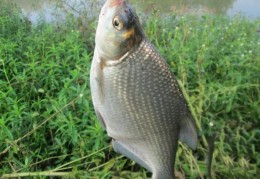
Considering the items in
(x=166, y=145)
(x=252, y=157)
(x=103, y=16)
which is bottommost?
(x=252, y=157)

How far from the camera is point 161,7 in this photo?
8086 millimetres

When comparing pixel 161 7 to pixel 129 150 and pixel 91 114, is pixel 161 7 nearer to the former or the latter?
pixel 91 114

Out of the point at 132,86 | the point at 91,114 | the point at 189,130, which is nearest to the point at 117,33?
the point at 132,86

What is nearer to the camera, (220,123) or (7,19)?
(220,123)

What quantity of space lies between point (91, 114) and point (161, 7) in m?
5.67

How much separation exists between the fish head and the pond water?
170 inches

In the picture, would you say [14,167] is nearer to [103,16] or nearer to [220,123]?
[220,123]

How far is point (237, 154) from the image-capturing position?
106 inches

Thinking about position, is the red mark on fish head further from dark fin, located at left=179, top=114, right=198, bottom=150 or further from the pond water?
the pond water

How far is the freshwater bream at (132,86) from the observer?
1199 mm

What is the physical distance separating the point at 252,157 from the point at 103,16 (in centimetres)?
194

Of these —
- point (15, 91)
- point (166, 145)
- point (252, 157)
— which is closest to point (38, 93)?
point (15, 91)

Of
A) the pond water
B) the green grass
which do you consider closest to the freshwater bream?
the green grass

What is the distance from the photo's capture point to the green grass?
2.54 m
